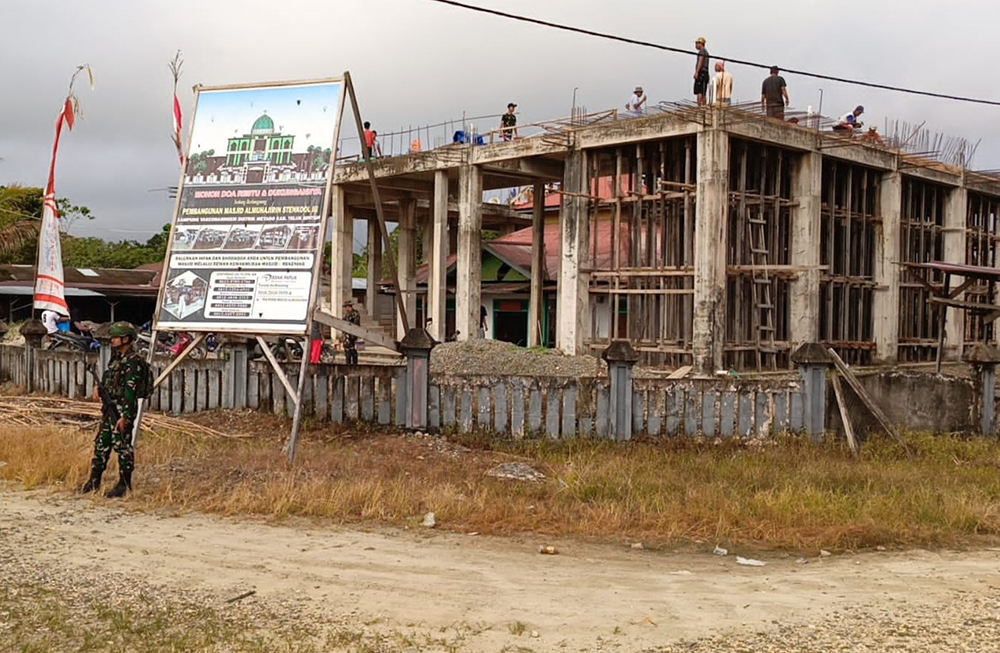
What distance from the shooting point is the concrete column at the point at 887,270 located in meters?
26.8

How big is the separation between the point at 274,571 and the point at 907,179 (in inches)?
1014

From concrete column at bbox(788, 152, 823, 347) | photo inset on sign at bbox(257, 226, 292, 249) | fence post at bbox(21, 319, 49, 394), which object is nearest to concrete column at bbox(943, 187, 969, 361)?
concrete column at bbox(788, 152, 823, 347)

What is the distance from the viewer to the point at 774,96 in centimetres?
2298

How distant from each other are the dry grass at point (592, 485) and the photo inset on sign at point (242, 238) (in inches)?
103

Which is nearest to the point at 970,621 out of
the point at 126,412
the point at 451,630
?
the point at 451,630

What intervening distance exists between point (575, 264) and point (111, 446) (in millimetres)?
16308

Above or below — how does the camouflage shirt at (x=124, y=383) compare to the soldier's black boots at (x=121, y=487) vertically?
above

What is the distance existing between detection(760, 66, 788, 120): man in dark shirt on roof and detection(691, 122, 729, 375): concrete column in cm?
213

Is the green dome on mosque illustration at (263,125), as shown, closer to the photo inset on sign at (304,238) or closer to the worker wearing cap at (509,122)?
the photo inset on sign at (304,238)

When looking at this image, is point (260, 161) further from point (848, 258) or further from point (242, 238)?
point (848, 258)

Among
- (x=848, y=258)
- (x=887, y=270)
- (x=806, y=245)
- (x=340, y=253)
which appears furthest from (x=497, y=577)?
(x=340, y=253)

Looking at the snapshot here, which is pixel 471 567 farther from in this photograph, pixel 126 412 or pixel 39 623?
pixel 126 412

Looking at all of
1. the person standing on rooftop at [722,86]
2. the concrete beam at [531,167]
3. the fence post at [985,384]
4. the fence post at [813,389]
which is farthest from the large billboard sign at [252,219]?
the concrete beam at [531,167]

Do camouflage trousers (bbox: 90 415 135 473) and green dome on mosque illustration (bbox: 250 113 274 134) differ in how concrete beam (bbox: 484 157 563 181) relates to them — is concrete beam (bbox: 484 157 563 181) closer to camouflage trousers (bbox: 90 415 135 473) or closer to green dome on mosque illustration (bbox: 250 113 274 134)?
green dome on mosque illustration (bbox: 250 113 274 134)
